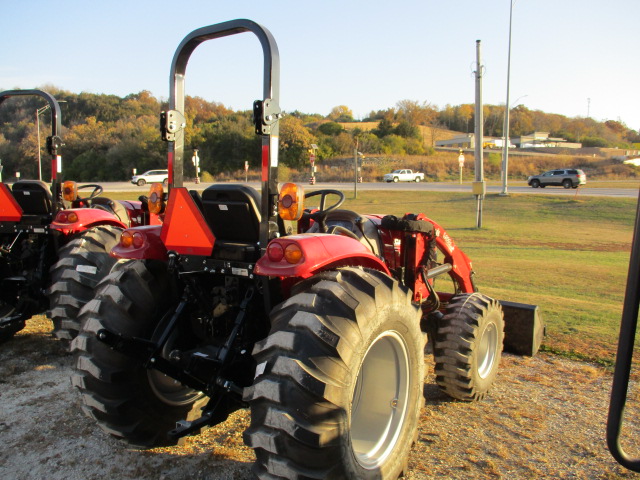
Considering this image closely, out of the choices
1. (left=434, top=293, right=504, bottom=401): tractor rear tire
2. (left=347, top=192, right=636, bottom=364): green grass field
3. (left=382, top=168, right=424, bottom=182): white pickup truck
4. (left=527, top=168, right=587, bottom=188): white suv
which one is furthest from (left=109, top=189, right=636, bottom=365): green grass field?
(left=382, top=168, right=424, bottom=182): white pickup truck

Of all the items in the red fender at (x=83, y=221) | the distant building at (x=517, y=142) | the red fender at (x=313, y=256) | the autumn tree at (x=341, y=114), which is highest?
the autumn tree at (x=341, y=114)

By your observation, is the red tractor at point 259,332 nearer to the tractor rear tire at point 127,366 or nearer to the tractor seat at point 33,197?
the tractor rear tire at point 127,366

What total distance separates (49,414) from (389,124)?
76411mm

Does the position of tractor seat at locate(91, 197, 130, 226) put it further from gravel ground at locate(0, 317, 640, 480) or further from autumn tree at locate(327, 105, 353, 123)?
autumn tree at locate(327, 105, 353, 123)

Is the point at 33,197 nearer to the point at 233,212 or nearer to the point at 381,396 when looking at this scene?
the point at 233,212

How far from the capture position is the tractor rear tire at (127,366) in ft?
10.7

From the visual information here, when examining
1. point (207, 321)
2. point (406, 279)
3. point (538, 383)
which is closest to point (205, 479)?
point (207, 321)

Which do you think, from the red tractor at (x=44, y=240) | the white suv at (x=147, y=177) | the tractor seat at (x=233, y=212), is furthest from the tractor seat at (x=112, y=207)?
the white suv at (x=147, y=177)

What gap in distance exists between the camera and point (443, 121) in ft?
404

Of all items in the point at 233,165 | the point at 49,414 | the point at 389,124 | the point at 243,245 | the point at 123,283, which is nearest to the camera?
the point at 243,245

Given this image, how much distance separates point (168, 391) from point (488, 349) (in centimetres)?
280

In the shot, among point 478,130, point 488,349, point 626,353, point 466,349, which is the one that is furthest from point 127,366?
point 478,130

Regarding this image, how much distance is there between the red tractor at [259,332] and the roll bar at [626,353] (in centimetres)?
138

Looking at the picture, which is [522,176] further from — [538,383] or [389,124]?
[538,383]
